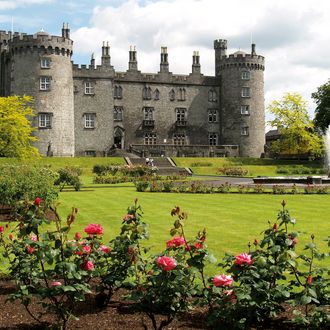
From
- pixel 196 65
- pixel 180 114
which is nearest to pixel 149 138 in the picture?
pixel 180 114

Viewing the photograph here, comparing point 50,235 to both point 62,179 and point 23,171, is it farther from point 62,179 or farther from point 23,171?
point 62,179

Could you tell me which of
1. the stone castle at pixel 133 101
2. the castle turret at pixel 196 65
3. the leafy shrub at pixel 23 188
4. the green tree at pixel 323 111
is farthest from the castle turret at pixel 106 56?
the leafy shrub at pixel 23 188

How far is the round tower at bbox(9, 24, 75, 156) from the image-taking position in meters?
58.2

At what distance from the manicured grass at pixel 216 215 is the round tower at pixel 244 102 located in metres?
44.8

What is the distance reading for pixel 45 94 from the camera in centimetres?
5856

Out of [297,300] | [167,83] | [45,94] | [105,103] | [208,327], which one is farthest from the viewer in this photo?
[167,83]

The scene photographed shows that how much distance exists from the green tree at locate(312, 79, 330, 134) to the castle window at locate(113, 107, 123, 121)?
28.3m

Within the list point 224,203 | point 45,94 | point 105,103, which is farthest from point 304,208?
point 105,103

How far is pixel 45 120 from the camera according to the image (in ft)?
192

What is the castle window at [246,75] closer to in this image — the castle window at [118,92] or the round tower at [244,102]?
the round tower at [244,102]

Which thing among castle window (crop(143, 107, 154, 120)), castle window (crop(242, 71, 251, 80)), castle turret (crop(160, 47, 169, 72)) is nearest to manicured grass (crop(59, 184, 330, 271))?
castle window (crop(143, 107, 154, 120))

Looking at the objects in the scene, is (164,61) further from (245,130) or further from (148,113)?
(245,130)

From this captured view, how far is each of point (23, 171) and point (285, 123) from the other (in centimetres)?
5440

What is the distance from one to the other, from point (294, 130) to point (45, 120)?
109ft
